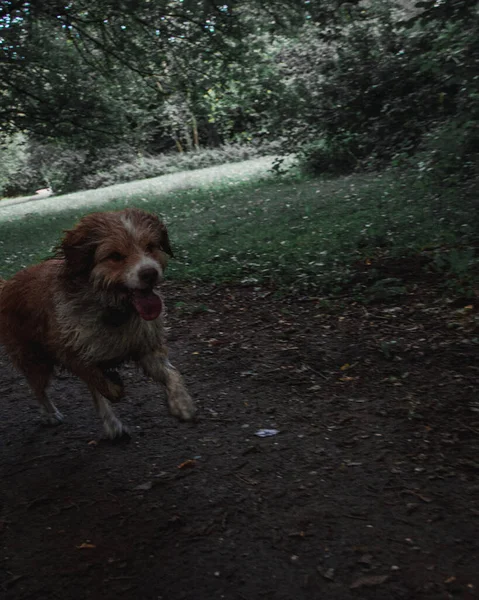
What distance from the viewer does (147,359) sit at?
418 cm

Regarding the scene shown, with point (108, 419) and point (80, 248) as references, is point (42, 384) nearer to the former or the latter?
point (108, 419)

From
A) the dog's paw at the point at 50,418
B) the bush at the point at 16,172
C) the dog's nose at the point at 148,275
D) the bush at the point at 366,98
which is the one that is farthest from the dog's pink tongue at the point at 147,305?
the bush at the point at 16,172

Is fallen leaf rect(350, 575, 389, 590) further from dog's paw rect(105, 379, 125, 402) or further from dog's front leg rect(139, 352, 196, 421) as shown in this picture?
dog's paw rect(105, 379, 125, 402)

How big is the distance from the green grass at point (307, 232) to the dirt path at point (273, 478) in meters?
2.00

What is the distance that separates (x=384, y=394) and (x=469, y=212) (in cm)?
442

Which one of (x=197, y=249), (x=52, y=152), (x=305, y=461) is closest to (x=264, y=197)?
(x=197, y=249)

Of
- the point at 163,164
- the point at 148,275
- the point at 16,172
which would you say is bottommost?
the point at 163,164

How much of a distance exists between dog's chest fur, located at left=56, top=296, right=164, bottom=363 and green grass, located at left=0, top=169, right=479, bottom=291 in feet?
11.4

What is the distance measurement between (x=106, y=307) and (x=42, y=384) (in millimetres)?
1145

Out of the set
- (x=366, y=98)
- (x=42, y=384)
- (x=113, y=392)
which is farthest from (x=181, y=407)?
(x=366, y=98)

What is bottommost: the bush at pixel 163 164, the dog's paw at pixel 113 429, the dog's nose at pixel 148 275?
the bush at pixel 163 164

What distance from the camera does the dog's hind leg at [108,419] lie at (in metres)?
4.22

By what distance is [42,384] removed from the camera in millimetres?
4719

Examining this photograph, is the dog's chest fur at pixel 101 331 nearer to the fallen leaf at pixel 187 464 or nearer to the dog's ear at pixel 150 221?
the dog's ear at pixel 150 221
